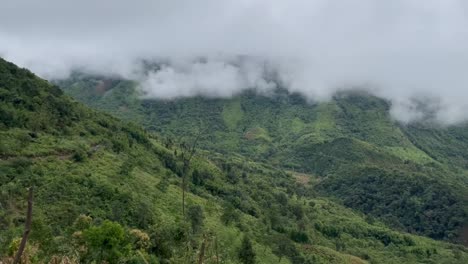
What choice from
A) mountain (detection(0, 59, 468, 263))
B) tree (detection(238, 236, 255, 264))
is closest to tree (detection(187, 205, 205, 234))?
mountain (detection(0, 59, 468, 263))

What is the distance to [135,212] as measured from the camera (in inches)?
3002

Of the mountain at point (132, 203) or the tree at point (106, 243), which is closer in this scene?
the tree at point (106, 243)

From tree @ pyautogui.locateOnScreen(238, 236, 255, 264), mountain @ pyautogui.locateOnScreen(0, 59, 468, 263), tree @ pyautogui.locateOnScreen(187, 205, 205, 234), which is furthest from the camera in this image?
tree @ pyautogui.locateOnScreen(187, 205, 205, 234)

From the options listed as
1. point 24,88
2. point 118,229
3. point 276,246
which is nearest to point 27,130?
point 24,88

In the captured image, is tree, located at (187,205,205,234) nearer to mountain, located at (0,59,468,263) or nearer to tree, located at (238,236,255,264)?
mountain, located at (0,59,468,263)

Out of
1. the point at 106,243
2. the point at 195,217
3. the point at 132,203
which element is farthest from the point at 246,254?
the point at 106,243

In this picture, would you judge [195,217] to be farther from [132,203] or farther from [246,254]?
[132,203]

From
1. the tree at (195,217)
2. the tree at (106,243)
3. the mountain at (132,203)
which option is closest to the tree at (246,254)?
the mountain at (132,203)

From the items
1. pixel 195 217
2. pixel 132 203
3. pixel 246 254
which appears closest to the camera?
pixel 246 254

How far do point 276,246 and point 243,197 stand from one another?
2824 cm

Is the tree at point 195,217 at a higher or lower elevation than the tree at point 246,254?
higher

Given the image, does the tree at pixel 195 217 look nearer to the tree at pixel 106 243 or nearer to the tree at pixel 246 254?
the tree at pixel 246 254

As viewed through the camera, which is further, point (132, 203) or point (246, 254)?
point (132, 203)

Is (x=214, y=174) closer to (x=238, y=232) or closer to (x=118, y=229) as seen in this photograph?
(x=238, y=232)
